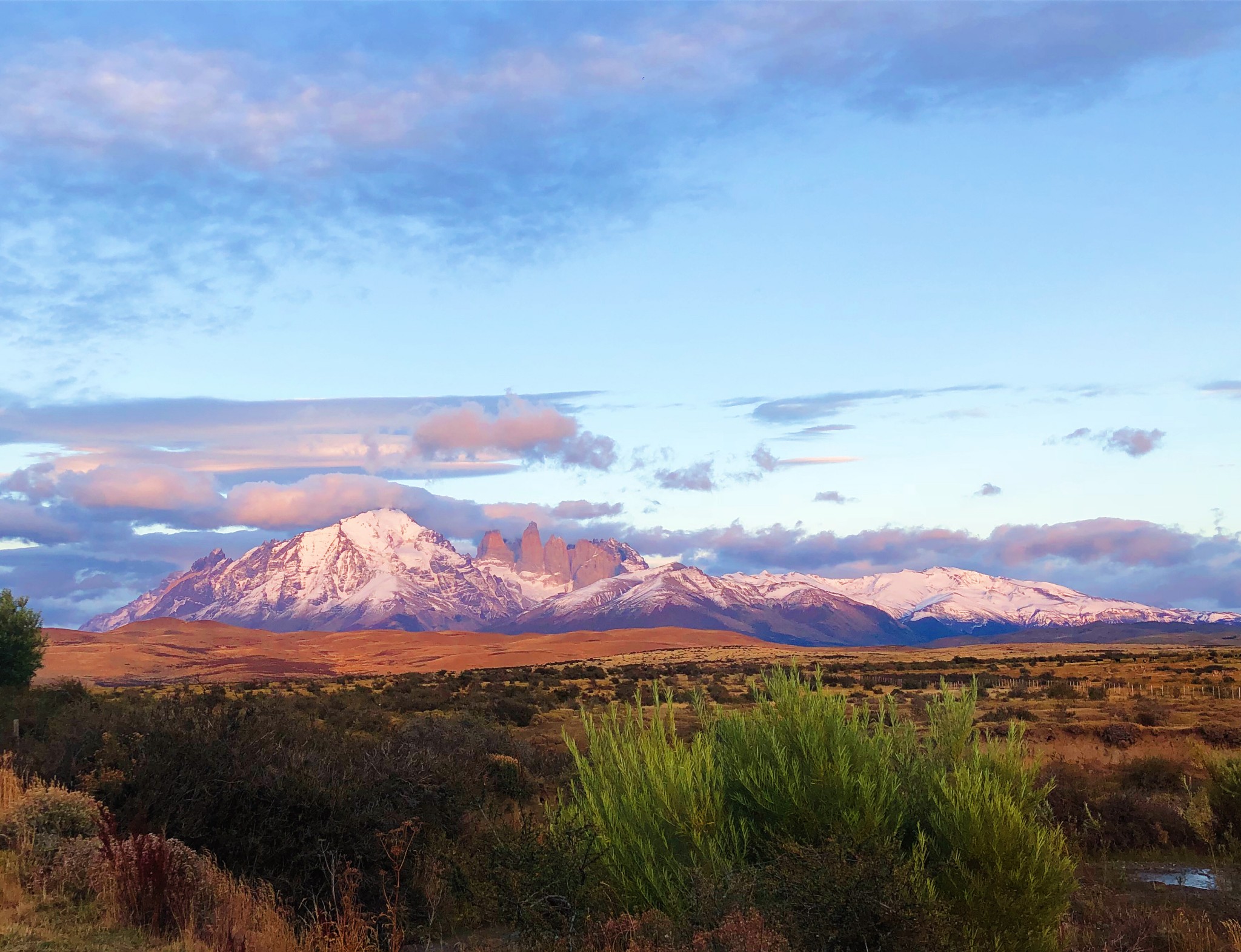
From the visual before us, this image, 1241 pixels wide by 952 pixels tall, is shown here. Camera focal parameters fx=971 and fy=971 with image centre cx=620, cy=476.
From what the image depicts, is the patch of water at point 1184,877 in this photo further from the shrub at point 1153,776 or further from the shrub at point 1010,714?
the shrub at point 1010,714

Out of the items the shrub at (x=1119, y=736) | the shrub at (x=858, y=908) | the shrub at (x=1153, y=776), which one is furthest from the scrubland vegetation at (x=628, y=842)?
the shrub at (x=1119, y=736)

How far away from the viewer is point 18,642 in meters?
38.7

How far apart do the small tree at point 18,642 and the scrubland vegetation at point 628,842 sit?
80.7 feet

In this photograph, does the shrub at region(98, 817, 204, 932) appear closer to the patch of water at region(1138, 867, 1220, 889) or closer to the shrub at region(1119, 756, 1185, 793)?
the patch of water at region(1138, 867, 1220, 889)

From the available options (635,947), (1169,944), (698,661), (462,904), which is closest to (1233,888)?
(1169,944)

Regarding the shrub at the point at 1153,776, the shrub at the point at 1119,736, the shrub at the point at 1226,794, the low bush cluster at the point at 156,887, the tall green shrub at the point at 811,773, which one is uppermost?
the tall green shrub at the point at 811,773

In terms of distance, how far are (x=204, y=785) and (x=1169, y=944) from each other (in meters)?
10.9

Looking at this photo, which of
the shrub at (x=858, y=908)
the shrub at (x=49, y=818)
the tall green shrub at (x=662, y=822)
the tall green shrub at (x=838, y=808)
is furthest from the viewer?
the shrub at (x=49, y=818)

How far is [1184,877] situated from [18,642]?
4061 cm

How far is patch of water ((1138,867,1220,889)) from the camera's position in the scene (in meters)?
13.0

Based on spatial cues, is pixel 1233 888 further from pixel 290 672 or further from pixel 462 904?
pixel 290 672

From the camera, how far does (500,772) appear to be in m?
19.9

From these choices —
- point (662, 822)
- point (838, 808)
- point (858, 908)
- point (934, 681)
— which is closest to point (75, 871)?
point (662, 822)

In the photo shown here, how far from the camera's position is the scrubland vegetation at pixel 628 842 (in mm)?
7781
